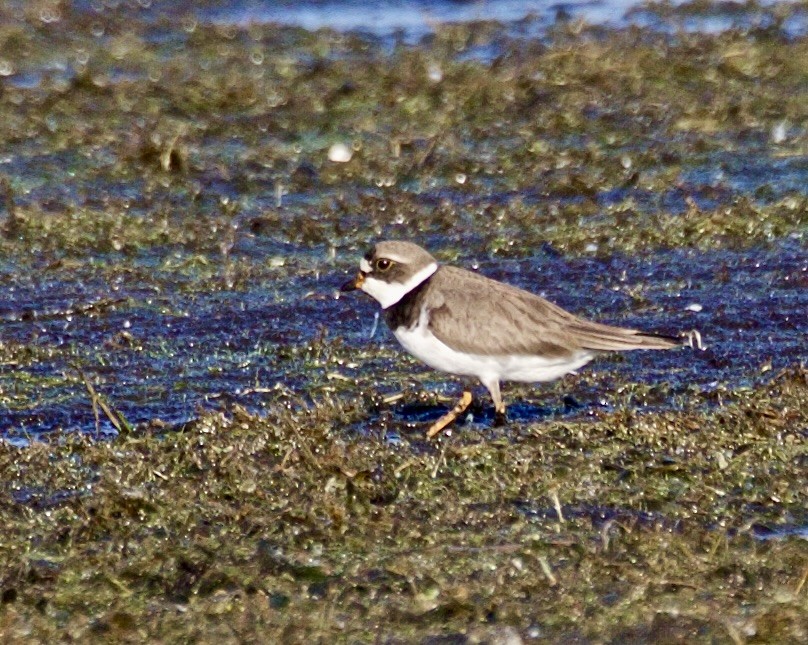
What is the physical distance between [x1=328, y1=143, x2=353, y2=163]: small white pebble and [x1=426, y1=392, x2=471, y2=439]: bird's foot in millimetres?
4927

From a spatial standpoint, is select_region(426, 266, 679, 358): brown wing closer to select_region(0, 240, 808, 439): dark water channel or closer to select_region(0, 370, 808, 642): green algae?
select_region(0, 370, 808, 642): green algae

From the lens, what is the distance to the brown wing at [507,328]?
7.28m

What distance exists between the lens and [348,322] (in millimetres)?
9344

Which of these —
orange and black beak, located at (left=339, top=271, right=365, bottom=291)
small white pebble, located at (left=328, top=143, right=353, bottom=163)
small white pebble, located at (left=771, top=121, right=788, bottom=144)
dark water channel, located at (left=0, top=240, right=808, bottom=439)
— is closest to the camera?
orange and black beak, located at (left=339, top=271, right=365, bottom=291)

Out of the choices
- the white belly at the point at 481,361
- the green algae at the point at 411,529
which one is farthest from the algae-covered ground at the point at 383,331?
the white belly at the point at 481,361

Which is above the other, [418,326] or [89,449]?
[418,326]

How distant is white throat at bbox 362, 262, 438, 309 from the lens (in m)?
7.57

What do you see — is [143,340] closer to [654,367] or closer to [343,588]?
[654,367]

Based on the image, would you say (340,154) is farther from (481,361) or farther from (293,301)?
(481,361)

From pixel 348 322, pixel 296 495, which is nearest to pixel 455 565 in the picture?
pixel 296 495

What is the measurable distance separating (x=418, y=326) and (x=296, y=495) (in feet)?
3.39

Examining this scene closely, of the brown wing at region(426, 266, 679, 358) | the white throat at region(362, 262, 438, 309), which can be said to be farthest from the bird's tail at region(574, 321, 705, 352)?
the white throat at region(362, 262, 438, 309)

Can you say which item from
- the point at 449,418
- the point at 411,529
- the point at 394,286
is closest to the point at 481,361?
the point at 449,418

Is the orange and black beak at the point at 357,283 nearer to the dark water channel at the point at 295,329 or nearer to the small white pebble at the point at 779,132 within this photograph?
the dark water channel at the point at 295,329
